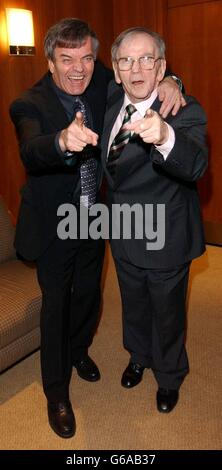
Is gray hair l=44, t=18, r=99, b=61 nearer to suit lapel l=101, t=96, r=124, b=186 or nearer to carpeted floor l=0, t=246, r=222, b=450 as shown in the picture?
suit lapel l=101, t=96, r=124, b=186

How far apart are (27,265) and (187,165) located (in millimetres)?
1644

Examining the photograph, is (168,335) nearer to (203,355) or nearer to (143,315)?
(143,315)

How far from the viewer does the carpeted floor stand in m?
2.12

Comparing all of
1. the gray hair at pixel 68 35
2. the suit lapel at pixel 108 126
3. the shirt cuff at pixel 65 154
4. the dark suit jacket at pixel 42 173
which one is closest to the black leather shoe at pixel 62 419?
the dark suit jacket at pixel 42 173

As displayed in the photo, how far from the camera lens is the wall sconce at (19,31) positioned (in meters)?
3.97

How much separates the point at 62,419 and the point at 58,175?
1.09 metres

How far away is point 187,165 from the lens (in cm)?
155

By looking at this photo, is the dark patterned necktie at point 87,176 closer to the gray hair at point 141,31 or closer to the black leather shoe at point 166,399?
the gray hair at point 141,31

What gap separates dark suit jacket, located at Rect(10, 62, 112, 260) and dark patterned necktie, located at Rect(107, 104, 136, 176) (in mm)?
121

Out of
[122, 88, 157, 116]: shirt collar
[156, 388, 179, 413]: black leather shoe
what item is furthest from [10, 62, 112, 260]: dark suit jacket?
[156, 388, 179, 413]: black leather shoe

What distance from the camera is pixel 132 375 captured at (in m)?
2.55

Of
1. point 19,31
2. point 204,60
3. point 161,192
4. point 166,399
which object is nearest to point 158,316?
point 166,399

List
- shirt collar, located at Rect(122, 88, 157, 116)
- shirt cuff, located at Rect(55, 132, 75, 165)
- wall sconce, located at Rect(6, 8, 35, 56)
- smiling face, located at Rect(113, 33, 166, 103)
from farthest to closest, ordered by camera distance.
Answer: wall sconce, located at Rect(6, 8, 35, 56)
shirt collar, located at Rect(122, 88, 157, 116)
smiling face, located at Rect(113, 33, 166, 103)
shirt cuff, located at Rect(55, 132, 75, 165)

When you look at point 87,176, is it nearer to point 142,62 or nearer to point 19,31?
point 142,62
